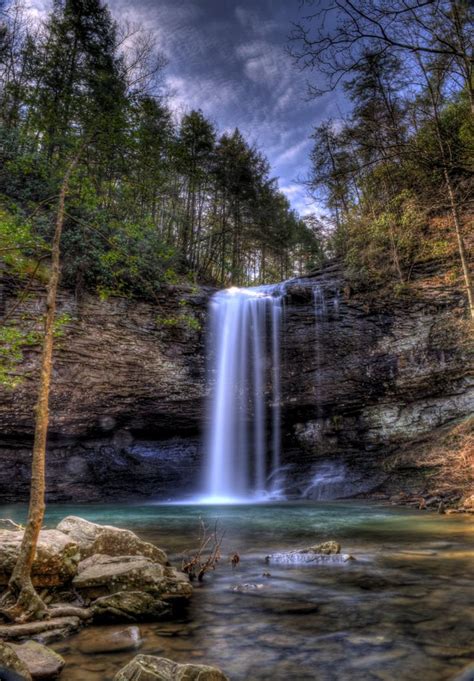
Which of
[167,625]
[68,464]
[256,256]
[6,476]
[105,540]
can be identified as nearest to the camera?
[167,625]

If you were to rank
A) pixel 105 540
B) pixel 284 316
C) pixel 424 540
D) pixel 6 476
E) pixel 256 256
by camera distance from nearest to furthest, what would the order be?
pixel 105 540, pixel 424 540, pixel 6 476, pixel 284 316, pixel 256 256

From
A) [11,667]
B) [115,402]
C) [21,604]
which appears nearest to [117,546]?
[21,604]

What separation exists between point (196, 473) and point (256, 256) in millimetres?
21233

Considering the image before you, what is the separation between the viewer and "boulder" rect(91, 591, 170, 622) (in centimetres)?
384

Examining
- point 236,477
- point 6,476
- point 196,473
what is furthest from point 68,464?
point 236,477

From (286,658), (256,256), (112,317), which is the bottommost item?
(286,658)

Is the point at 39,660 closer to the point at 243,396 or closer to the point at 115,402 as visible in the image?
the point at 115,402

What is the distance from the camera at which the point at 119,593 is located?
13.2ft

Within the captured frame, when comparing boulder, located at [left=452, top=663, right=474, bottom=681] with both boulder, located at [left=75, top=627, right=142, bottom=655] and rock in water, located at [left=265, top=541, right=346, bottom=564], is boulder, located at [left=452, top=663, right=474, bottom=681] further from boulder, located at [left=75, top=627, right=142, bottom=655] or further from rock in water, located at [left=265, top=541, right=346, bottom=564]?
rock in water, located at [left=265, top=541, right=346, bottom=564]

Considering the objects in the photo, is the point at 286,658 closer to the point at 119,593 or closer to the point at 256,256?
the point at 119,593

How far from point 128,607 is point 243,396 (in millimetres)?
13836

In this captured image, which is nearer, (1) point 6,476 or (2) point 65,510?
(2) point 65,510

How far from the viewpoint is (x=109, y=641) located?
3.40 m

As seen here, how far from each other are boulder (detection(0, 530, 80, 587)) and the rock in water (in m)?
3.05
